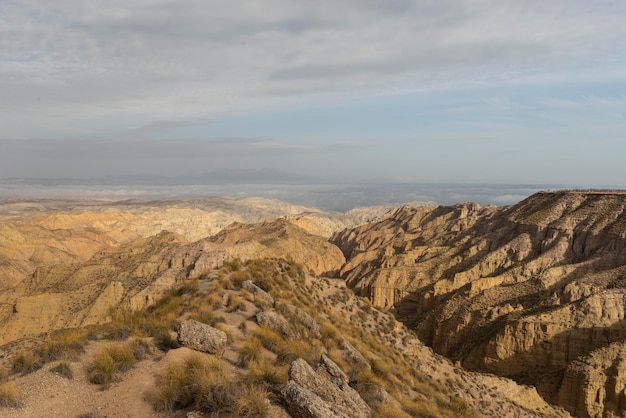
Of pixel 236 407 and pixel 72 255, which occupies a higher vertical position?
pixel 236 407

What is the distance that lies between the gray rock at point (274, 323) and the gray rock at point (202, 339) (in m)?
2.74

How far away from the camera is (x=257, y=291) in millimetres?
16812

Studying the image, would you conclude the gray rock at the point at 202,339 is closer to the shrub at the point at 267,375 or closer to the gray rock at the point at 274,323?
the shrub at the point at 267,375

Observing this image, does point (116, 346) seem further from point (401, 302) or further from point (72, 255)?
point (72, 255)

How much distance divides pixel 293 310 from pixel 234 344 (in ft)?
14.6

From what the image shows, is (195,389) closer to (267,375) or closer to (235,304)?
(267,375)

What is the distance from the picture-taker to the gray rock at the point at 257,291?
16.3 meters

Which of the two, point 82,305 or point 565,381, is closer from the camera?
point 565,381

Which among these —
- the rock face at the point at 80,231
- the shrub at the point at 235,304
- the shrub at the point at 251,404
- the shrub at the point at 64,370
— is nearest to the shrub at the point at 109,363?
the shrub at the point at 64,370

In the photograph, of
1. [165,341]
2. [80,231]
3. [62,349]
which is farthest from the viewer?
[80,231]

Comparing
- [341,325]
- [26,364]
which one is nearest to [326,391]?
[26,364]

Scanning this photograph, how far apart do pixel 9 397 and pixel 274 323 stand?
7.21 metres

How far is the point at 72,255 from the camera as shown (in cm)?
9438

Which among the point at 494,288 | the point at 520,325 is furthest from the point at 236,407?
the point at 494,288
